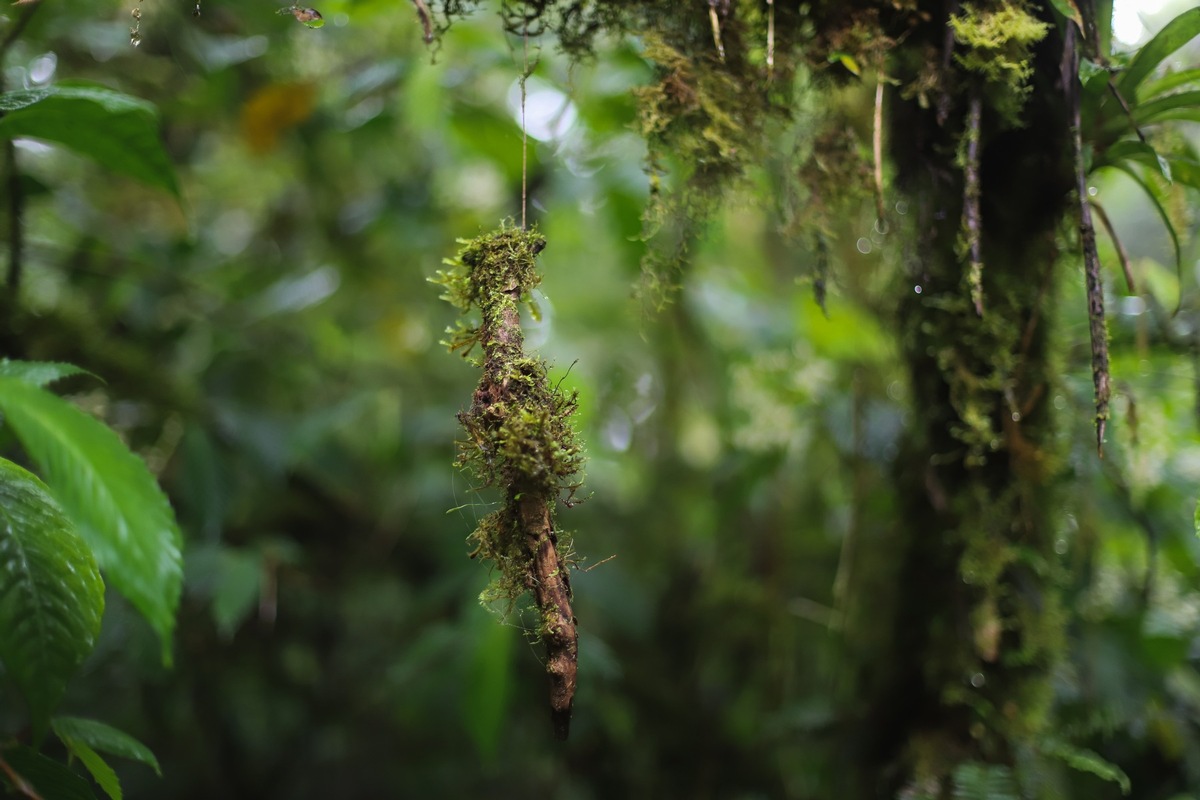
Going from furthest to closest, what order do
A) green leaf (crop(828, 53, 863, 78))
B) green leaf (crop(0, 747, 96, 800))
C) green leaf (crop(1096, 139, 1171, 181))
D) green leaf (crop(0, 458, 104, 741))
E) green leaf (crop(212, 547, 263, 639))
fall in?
green leaf (crop(212, 547, 263, 639)), green leaf (crop(828, 53, 863, 78)), green leaf (crop(1096, 139, 1171, 181)), green leaf (crop(0, 747, 96, 800)), green leaf (crop(0, 458, 104, 741))

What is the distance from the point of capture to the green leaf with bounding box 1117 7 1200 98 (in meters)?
0.79

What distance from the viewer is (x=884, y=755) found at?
1.20 meters

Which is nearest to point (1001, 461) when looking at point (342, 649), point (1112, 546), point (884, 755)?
point (884, 755)

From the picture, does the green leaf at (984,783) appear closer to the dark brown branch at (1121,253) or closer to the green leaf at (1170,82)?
the dark brown branch at (1121,253)

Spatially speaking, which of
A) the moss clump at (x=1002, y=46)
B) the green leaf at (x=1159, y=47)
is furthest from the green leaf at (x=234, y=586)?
the green leaf at (x=1159, y=47)

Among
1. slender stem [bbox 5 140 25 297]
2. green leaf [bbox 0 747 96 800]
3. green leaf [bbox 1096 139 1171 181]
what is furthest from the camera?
slender stem [bbox 5 140 25 297]

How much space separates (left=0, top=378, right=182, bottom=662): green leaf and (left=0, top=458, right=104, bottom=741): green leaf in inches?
1.1

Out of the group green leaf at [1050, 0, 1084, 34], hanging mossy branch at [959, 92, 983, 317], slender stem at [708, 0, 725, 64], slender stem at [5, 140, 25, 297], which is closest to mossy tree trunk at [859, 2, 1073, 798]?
hanging mossy branch at [959, 92, 983, 317]

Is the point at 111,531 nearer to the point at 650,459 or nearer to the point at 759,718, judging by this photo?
the point at 759,718

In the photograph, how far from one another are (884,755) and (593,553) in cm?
109

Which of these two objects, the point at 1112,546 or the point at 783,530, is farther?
the point at 783,530

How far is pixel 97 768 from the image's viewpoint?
2.47 ft

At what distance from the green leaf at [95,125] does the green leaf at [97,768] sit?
0.68 m

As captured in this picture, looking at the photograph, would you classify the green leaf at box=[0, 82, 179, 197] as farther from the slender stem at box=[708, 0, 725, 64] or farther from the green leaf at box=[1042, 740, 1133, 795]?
the green leaf at box=[1042, 740, 1133, 795]
